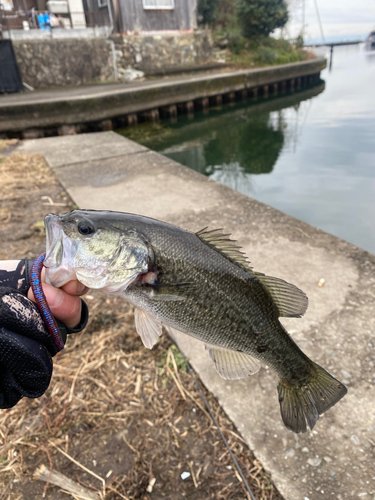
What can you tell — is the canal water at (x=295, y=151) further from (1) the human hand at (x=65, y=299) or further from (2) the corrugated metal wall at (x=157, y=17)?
(2) the corrugated metal wall at (x=157, y=17)

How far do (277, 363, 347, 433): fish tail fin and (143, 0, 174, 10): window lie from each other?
74.0 feet

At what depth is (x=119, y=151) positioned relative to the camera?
841cm

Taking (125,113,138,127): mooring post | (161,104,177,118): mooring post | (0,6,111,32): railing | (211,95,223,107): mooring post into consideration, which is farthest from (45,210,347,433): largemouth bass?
(0,6,111,32): railing

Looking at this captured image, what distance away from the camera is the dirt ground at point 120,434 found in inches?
78.9

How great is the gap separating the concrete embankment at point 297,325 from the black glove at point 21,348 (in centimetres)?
139

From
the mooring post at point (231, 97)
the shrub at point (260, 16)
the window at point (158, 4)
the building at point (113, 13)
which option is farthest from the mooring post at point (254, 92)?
the window at point (158, 4)

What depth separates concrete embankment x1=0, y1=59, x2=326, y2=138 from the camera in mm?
11820

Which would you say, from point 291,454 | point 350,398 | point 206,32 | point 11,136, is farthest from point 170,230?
point 206,32

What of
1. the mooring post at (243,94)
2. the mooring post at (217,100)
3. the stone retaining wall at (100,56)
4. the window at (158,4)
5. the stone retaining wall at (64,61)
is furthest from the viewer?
the mooring post at (243,94)

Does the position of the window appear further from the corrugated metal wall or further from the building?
the corrugated metal wall

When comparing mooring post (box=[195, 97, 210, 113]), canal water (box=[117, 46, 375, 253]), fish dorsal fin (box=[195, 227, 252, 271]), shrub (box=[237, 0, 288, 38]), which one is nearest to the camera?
fish dorsal fin (box=[195, 227, 252, 271])

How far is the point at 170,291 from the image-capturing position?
62.1 inches

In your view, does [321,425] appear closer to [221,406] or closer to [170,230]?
[221,406]

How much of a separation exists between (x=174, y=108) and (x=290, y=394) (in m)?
16.2
